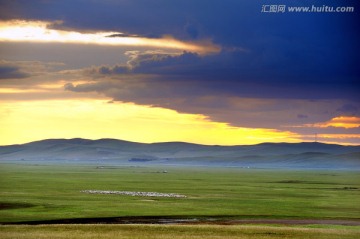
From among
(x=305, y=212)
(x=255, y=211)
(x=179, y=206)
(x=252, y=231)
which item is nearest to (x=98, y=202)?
(x=179, y=206)

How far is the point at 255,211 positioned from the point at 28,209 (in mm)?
26531

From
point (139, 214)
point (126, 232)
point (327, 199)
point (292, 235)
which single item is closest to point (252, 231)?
point (292, 235)

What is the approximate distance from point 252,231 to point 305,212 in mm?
23381

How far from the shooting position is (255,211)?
76.4m

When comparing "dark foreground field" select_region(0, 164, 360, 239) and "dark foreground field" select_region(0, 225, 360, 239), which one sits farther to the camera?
"dark foreground field" select_region(0, 164, 360, 239)

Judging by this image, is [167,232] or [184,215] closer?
[167,232]

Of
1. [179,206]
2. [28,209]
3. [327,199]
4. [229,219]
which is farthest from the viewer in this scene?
[327,199]

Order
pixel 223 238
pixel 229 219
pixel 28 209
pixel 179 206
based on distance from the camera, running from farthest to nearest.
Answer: pixel 179 206 < pixel 28 209 < pixel 229 219 < pixel 223 238

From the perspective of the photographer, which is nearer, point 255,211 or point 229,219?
point 229,219

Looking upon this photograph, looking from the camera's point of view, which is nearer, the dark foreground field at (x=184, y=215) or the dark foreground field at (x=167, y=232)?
the dark foreground field at (x=167, y=232)

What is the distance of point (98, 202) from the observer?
84.4 m

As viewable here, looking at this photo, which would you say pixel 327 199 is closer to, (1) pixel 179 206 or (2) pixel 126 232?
(1) pixel 179 206

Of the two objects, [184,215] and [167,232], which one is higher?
[184,215]

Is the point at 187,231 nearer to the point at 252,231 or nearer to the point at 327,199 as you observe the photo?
the point at 252,231
